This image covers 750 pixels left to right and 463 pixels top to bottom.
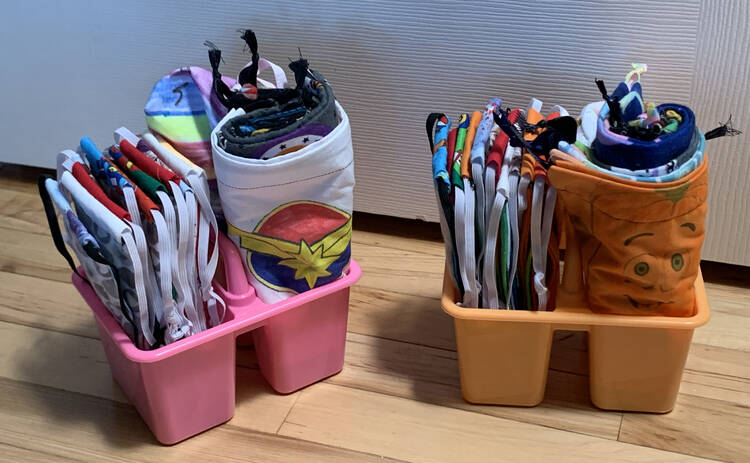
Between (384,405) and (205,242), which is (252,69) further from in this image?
(384,405)

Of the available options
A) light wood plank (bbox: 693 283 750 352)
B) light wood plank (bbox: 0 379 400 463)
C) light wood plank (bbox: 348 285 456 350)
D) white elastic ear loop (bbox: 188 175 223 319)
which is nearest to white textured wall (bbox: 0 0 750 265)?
light wood plank (bbox: 693 283 750 352)

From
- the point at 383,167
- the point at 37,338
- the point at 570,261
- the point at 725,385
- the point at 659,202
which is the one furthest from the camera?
the point at 383,167

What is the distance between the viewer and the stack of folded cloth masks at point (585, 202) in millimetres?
863

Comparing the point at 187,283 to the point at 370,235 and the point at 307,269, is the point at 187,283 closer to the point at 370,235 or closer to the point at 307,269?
the point at 307,269

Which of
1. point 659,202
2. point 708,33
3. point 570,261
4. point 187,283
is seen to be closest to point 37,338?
point 187,283

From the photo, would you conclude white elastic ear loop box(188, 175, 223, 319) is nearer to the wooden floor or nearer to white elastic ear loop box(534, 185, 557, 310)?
the wooden floor

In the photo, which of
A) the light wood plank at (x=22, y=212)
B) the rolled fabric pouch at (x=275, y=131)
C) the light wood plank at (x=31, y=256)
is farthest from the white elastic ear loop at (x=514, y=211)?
the light wood plank at (x=22, y=212)

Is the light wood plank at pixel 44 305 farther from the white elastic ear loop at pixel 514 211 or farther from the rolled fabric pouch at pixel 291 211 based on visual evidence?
the white elastic ear loop at pixel 514 211

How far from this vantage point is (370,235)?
4.63ft

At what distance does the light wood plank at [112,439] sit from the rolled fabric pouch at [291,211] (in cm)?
19

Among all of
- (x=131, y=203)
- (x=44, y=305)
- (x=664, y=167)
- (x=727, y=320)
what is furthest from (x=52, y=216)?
(x=727, y=320)

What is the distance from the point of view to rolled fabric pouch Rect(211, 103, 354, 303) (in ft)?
2.97

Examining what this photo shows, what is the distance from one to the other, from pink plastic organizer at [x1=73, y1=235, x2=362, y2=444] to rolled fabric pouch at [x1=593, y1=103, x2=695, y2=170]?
360 millimetres

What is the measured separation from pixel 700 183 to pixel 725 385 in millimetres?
346
